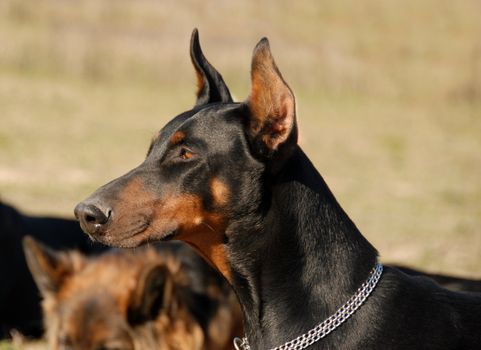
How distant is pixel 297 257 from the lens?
371 centimetres

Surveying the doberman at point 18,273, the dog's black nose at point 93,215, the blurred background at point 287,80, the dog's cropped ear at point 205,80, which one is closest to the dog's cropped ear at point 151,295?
the dog's cropped ear at point 205,80

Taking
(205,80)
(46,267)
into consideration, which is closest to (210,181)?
(205,80)

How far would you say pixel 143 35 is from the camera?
2575cm

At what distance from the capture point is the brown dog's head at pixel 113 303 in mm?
5160

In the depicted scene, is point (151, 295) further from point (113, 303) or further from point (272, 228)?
point (272, 228)

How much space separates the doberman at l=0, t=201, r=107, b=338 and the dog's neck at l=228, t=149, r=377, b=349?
13.5ft

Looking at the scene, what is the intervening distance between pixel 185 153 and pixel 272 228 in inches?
21.4

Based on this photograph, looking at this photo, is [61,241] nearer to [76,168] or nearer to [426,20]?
[76,168]

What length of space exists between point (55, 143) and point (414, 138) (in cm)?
1043

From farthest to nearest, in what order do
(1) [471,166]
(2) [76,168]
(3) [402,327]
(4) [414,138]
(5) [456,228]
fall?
(4) [414,138]
(1) [471,166]
(2) [76,168]
(5) [456,228]
(3) [402,327]

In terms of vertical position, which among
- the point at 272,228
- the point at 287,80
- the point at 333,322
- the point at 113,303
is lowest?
the point at 113,303

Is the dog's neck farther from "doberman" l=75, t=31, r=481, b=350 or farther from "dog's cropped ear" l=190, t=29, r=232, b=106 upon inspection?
"dog's cropped ear" l=190, t=29, r=232, b=106

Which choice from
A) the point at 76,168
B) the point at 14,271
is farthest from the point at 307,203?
the point at 76,168

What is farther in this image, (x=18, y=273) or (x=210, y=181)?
(x=18, y=273)
